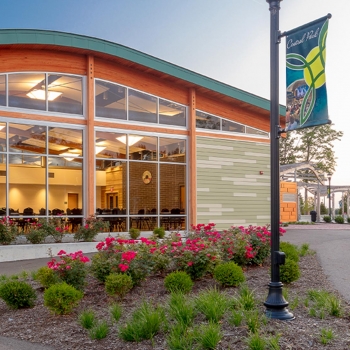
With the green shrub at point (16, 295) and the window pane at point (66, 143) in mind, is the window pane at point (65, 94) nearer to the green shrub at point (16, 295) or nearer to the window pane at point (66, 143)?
the window pane at point (66, 143)

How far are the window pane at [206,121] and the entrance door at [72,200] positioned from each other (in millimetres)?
5697

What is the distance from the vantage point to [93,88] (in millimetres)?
16859

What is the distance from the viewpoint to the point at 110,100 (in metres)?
17.3

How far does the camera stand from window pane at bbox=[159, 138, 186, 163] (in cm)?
1830

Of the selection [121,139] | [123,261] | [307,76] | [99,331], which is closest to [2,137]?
[121,139]

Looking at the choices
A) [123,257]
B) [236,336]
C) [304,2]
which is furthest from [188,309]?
[304,2]

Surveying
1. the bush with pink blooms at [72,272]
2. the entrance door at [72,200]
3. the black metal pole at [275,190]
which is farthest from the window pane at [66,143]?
the black metal pole at [275,190]

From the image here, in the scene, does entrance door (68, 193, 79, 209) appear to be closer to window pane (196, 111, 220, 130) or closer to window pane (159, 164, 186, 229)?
window pane (159, 164, 186, 229)

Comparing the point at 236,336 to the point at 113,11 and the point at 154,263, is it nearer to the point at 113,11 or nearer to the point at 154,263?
the point at 154,263

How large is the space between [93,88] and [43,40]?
232cm

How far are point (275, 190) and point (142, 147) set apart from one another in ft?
40.5

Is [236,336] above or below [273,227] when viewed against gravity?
below

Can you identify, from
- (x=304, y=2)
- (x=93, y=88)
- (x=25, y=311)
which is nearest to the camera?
(x=25, y=311)

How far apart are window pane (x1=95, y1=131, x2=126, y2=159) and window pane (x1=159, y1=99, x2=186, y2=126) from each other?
189 centimetres
